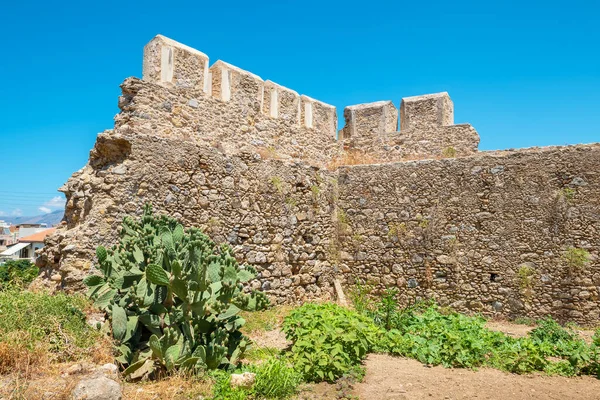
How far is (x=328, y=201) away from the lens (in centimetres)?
931

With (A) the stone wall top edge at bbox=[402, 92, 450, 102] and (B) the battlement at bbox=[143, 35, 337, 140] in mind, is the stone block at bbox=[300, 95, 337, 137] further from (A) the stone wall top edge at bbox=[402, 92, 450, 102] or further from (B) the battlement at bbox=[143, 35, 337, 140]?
(A) the stone wall top edge at bbox=[402, 92, 450, 102]

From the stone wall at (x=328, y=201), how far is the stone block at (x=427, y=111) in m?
0.12

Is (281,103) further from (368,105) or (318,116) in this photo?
(368,105)

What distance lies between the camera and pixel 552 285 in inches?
309

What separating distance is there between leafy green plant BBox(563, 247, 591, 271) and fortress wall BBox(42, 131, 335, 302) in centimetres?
421

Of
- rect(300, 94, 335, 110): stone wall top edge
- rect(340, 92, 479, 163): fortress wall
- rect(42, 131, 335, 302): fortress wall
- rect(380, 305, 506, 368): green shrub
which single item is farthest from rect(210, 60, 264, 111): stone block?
rect(380, 305, 506, 368): green shrub

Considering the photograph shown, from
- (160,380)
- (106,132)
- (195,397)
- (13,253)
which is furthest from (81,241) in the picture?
(13,253)

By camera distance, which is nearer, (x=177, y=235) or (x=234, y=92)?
(x=177, y=235)

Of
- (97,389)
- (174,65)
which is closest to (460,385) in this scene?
(97,389)

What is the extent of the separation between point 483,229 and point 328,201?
9.70ft

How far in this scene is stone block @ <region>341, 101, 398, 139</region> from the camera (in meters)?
10.6

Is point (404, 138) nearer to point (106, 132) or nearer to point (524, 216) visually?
point (524, 216)

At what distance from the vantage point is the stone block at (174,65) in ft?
25.3

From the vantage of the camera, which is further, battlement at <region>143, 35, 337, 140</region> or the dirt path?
battlement at <region>143, 35, 337, 140</region>
